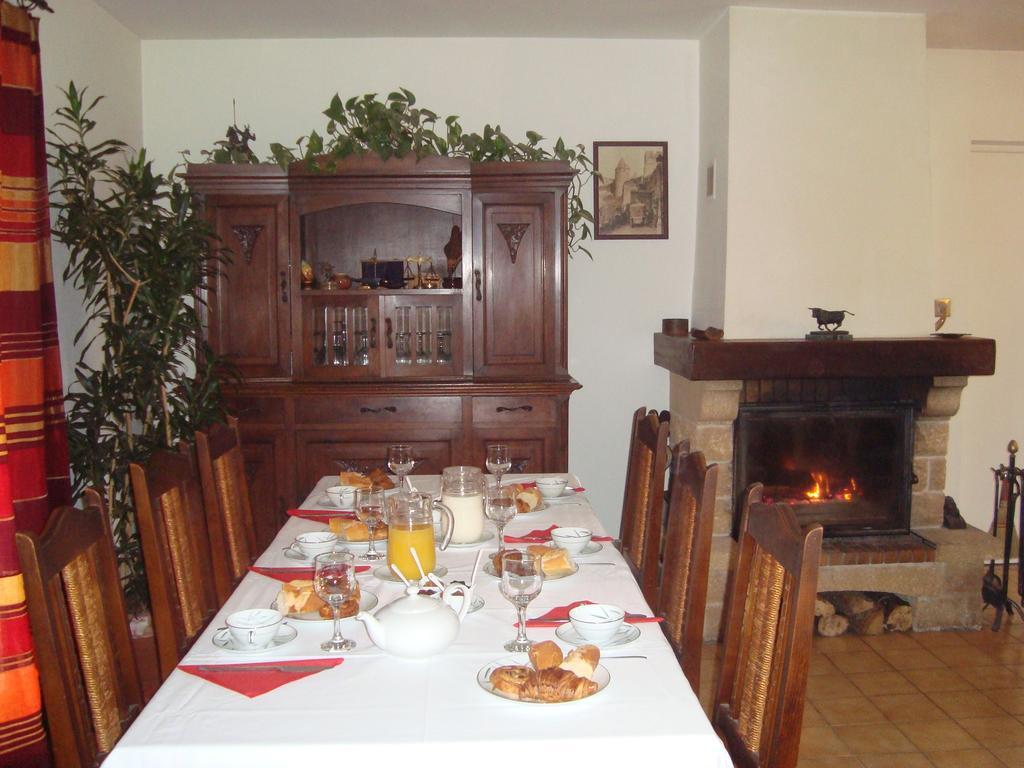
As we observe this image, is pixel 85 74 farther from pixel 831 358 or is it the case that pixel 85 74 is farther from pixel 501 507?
pixel 831 358

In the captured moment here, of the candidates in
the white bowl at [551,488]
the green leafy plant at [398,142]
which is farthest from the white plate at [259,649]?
the green leafy plant at [398,142]

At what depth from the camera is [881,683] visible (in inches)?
130

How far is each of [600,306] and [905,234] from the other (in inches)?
52.5

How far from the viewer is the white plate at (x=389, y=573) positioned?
6.56ft

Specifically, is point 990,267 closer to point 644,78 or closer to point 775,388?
point 775,388

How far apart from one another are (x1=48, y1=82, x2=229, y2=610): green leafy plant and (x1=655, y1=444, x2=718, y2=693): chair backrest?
6.43 ft

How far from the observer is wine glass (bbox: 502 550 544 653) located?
1595 mm

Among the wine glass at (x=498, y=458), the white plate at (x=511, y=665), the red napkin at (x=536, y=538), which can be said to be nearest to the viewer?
the white plate at (x=511, y=665)

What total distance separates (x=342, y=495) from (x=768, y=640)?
145cm

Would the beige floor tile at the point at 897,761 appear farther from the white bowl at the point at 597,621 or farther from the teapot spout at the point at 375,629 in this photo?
the teapot spout at the point at 375,629

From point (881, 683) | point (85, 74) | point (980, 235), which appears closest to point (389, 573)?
point (881, 683)

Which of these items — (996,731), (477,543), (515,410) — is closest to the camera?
(477,543)

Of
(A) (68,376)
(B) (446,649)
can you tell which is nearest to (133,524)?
(A) (68,376)

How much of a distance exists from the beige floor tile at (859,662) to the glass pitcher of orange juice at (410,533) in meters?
2.08
